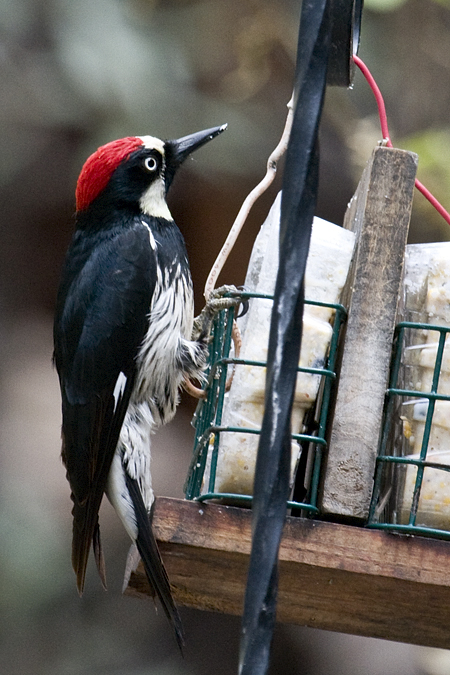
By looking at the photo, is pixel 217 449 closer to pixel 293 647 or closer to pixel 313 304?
pixel 313 304

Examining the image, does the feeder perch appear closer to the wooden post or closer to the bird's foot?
the wooden post

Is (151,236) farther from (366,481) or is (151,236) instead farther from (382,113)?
(366,481)

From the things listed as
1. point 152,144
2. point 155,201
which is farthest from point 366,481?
point 152,144

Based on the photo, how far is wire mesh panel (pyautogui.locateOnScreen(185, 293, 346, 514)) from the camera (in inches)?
66.8

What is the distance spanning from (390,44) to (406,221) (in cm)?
250

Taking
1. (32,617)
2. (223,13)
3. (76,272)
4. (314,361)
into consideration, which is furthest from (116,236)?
(223,13)

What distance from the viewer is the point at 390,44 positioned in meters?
4.04

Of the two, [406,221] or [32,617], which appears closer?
[406,221]

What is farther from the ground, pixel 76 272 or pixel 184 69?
pixel 184 69

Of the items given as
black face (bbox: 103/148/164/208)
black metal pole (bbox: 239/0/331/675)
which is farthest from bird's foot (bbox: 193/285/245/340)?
black metal pole (bbox: 239/0/331/675)

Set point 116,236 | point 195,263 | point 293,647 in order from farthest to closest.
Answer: point 195,263, point 293,647, point 116,236

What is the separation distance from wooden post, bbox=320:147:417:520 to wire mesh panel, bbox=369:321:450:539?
3 cm

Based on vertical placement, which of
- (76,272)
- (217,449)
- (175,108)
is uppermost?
(175,108)

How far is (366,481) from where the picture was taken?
5.52ft
